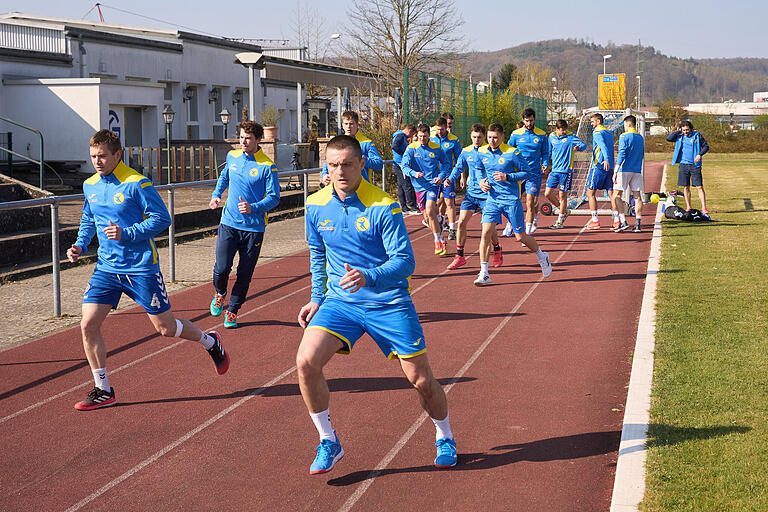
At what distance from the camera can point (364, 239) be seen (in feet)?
16.3

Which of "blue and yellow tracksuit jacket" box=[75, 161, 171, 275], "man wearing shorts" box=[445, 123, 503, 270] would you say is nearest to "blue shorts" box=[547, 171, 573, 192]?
"man wearing shorts" box=[445, 123, 503, 270]

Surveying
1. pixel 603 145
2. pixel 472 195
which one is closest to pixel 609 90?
pixel 603 145

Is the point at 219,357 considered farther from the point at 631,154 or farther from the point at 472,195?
the point at 631,154

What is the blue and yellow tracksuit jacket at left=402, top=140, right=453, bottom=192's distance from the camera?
14500 millimetres

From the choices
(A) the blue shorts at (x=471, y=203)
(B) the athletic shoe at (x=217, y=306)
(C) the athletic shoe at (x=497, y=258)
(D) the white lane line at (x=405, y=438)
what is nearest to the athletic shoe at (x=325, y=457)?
(D) the white lane line at (x=405, y=438)

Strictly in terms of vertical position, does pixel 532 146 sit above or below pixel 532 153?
above

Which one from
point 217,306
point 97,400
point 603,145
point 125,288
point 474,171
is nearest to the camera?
point 97,400

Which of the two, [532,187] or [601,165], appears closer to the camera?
[532,187]

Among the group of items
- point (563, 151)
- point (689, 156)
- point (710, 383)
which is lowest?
point (710, 383)

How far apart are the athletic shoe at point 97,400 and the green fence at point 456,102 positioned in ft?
57.4

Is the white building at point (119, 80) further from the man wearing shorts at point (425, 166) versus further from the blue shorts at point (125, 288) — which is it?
the blue shorts at point (125, 288)

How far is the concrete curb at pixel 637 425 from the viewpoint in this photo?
4652 mm

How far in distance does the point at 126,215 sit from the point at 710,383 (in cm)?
450

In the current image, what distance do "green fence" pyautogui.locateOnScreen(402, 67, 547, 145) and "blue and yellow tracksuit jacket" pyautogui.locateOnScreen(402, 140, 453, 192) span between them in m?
8.81
